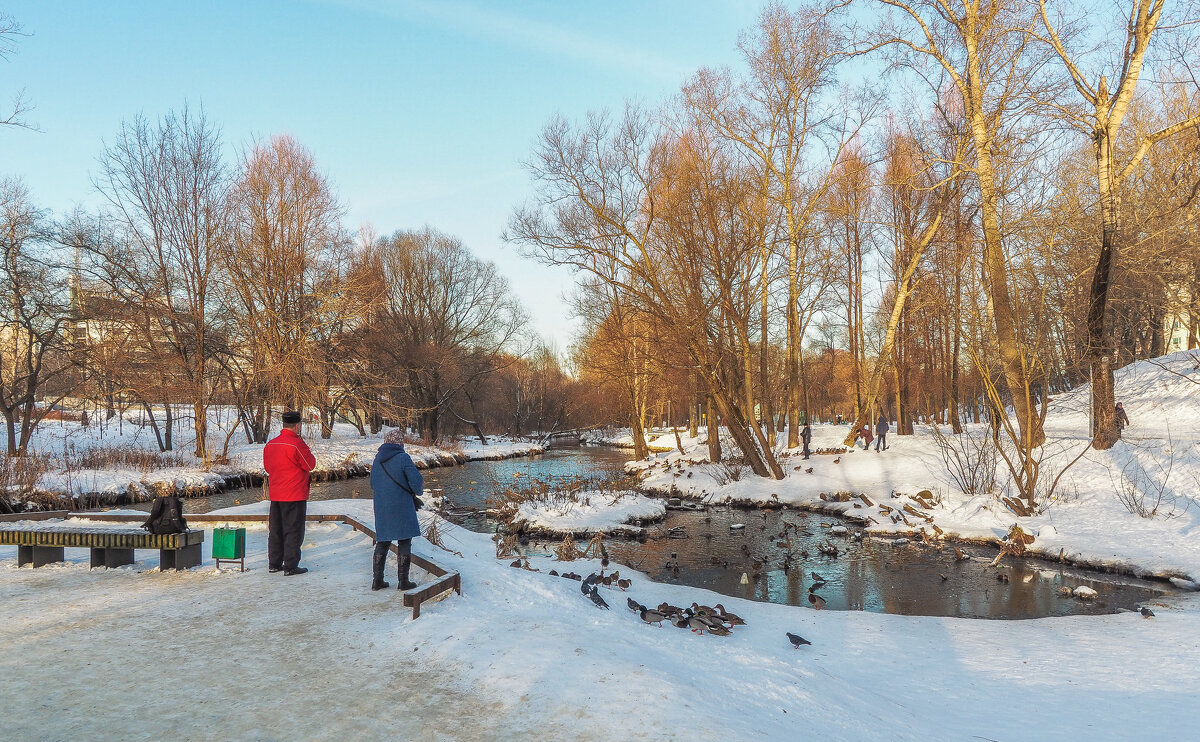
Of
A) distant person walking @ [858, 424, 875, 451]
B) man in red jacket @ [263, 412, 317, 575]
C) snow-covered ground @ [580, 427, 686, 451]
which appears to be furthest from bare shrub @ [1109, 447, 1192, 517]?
snow-covered ground @ [580, 427, 686, 451]

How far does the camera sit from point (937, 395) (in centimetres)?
4150

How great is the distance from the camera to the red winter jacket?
769 centimetres

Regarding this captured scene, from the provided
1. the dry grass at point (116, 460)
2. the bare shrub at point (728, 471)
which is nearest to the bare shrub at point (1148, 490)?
the bare shrub at point (728, 471)

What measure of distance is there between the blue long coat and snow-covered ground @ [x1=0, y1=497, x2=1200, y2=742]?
2.35ft

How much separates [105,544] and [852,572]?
10.8 metres

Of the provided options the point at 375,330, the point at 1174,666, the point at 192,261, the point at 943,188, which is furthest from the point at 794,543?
the point at 375,330

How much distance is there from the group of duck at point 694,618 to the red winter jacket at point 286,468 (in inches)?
163

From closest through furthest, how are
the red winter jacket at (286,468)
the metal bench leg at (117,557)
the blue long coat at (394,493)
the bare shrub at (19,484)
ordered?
the blue long coat at (394,493) → the red winter jacket at (286,468) → the metal bench leg at (117,557) → the bare shrub at (19,484)

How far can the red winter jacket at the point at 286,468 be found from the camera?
769 centimetres

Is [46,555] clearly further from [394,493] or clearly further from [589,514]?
[589,514]

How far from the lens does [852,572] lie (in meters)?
11.1

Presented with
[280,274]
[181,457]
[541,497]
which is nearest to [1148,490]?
[541,497]

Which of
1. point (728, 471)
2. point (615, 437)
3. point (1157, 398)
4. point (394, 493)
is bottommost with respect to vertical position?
point (615, 437)

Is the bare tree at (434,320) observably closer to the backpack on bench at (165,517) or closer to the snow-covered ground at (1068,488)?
the snow-covered ground at (1068,488)
